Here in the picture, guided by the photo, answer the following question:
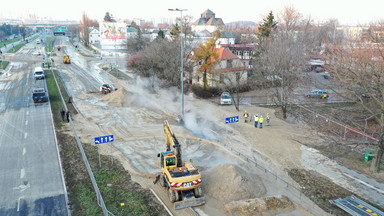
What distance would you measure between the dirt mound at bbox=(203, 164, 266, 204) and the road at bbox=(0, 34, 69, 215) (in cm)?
740

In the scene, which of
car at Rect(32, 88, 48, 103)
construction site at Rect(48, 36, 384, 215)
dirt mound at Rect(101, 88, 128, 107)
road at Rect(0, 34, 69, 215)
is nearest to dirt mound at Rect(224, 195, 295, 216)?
construction site at Rect(48, 36, 384, 215)

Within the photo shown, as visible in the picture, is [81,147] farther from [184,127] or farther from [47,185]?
[184,127]

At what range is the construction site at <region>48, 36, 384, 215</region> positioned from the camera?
14.3 m

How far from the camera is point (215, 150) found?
2127 centimetres

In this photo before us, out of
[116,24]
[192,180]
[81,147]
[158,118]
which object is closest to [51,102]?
[158,118]

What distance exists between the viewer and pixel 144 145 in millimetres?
22125

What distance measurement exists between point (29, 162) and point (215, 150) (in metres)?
12.8

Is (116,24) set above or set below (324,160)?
above

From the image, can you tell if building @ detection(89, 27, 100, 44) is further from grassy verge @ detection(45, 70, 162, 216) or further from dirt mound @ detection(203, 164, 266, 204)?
dirt mound @ detection(203, 164, 266, 204)

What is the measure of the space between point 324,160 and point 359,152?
2.74 m

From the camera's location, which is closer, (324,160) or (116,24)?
(324,160)

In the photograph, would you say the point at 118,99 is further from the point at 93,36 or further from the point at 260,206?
the point at 93,36

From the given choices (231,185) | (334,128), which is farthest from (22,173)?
(334,128)

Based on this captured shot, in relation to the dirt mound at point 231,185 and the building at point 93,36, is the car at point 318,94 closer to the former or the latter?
the dirt mound at point 231,185
